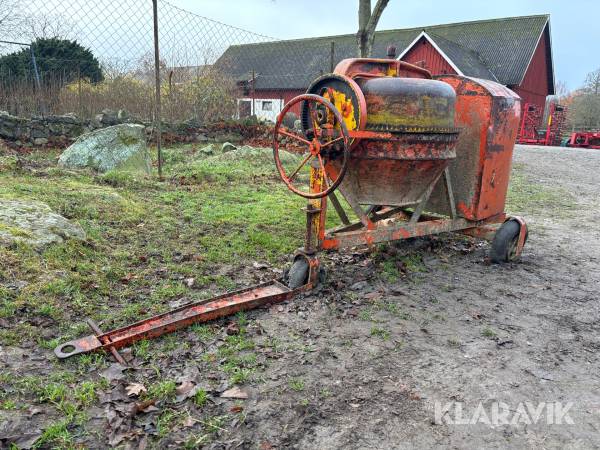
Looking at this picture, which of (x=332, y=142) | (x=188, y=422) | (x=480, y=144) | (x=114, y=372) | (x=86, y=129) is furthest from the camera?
(x=86, y=129)

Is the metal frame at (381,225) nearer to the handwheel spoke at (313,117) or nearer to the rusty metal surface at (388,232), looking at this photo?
the rusty metal surface at (388,232)

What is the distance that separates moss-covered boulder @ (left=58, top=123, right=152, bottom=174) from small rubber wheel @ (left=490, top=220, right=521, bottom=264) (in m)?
5.87

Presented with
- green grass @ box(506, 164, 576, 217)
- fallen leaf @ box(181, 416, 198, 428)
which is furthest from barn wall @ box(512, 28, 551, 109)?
fallen leaf @ box(181, 416, 198, 428)

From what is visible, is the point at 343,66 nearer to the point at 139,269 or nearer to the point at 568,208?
the point at 139,269

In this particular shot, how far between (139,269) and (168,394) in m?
1.83

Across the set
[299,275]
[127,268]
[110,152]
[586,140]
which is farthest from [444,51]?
[127,268]

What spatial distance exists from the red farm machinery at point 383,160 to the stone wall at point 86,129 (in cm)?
847

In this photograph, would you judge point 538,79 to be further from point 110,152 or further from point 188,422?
point 188,422

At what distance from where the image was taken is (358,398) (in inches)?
94.4

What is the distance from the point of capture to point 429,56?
81.6 feet

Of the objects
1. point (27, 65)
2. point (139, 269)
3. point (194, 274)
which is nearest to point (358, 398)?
point (194, 274)

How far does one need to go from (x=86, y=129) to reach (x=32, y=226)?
7842mm

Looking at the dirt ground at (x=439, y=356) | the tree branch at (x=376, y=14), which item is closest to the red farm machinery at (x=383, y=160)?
the dirt ground at (x=439, y=356)

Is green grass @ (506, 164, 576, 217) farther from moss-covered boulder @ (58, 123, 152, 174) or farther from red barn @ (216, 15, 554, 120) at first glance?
red barn @ (216, 15, 554, 120)
